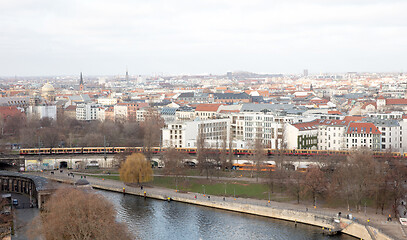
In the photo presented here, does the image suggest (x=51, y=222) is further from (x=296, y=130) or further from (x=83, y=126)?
(x=83, y=126)

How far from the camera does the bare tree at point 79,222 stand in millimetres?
32750

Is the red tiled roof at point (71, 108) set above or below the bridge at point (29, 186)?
above

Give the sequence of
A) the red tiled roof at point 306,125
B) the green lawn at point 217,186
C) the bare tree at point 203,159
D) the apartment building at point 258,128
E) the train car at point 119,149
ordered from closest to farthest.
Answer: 1. the green lawn at point 217,186
2. the bare tree at point 203,159
3. the train car at point 119,149
4. the red tiled roof at point 306,125
5. the apartment building at point 258,128

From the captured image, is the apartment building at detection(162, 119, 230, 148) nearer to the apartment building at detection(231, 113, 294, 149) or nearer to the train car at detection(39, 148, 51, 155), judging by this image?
the apartment building at detection(231, 113, 294, 149)

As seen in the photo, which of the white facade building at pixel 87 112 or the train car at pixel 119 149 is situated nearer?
the train car at pixel 119 149

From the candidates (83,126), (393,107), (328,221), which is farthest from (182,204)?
(393,107)

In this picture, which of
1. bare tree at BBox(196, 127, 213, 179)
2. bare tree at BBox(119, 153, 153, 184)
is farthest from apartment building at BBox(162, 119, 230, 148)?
bare tree at BBox(119, 153, 153, 184)

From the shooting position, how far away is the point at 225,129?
250ft

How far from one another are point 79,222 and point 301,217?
16835 mm

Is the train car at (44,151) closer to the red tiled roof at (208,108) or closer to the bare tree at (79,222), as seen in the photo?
the red tiled roof at (208,108)

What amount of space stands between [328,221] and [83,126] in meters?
64.4

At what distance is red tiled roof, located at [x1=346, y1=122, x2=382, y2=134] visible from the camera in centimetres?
6587

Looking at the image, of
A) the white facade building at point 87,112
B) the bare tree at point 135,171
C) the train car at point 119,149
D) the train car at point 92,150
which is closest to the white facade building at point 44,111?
the white facade building at point 87,112

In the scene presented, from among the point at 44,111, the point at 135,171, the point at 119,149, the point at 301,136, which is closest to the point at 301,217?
the point at 135,171
